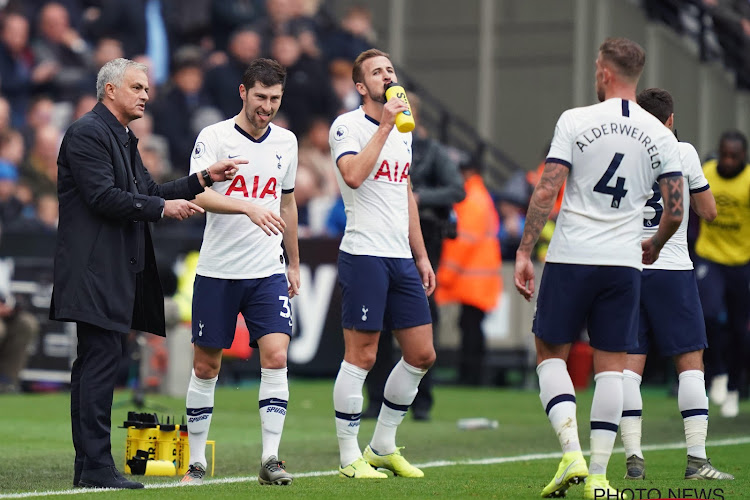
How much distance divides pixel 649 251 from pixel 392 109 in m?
1.63

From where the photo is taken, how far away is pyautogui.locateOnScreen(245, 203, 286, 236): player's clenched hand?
306 inches

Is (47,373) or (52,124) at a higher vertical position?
(52,124)

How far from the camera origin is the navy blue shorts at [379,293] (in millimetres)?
8422

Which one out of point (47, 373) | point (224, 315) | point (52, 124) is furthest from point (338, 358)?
point (224, 315)

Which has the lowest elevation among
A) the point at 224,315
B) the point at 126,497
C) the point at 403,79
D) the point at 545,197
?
the point at 126,497

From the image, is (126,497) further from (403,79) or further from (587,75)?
(587,75)

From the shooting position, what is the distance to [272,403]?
8125 millimetres

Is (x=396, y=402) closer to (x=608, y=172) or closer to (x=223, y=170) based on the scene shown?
(x=223, y=170)

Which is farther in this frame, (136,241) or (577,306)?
(136,241)

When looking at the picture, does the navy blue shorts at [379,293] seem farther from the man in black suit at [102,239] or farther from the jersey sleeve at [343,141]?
the man in black suit at [102,239]

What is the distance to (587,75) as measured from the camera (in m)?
24.5

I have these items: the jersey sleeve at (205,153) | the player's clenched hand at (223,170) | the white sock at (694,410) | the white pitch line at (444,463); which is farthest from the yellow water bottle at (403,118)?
the white sock at (694,410)

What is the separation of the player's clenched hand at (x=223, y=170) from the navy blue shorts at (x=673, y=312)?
2.67 meters

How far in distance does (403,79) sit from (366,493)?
1577 cm
